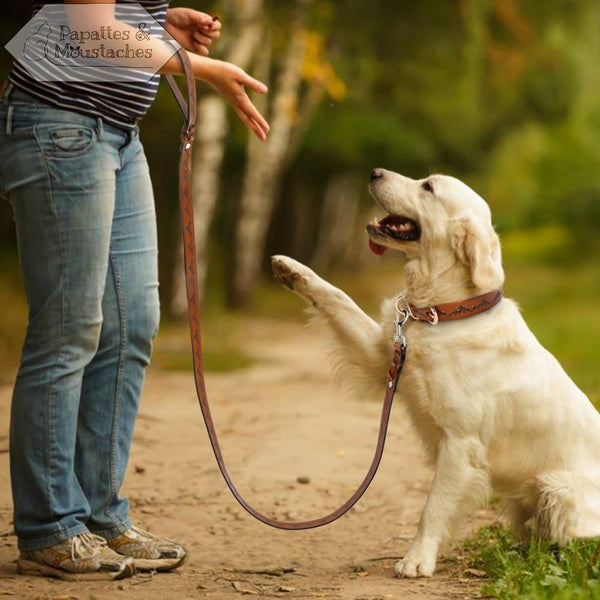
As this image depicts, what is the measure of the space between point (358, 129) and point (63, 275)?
50.3ft

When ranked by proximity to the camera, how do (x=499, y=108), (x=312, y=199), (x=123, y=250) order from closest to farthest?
(x=123, y=250)
(x=499, y=108)
(x=312, y=199)

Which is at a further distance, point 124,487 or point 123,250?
point 124,487

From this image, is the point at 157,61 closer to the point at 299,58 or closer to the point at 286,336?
the point at 286,336

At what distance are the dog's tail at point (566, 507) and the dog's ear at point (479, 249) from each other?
842 millimetres

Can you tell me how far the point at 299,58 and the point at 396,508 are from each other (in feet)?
36.9

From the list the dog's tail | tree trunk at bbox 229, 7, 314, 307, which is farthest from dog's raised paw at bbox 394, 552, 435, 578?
tree trunk at bbox 229, 7, 314, 307

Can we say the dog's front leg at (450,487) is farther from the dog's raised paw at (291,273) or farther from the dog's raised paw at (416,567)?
the dog's raised paw at (291,273)

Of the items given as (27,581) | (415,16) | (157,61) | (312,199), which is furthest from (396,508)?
(312,199)

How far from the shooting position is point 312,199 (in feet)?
81.8

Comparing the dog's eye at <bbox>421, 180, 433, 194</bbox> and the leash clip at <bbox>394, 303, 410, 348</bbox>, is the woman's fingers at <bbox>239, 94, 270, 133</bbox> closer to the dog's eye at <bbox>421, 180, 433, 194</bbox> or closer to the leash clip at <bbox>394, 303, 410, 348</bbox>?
the dog's eye at <bbox>421, 180, 433, 194</bbox>

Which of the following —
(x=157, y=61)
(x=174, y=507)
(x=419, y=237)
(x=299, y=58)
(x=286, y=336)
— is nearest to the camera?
(x=157, y=61)

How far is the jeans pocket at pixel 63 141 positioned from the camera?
326 centimetres

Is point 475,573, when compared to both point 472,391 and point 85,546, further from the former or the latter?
point 85,546

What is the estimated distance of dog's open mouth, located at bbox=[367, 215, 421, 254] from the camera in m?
4.24
